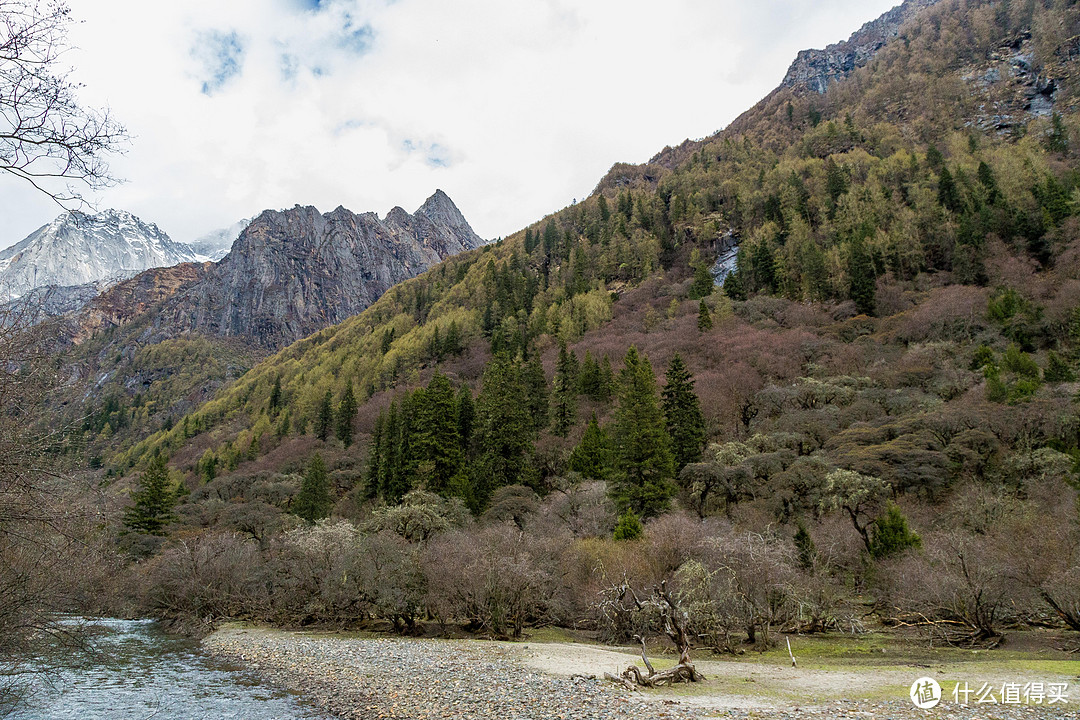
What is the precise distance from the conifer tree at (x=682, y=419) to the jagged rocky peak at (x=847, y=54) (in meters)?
143

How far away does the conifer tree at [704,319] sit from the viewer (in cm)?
7275

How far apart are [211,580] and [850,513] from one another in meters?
40.6

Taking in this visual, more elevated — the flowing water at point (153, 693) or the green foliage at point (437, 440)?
the green foliage at point (437, 440)

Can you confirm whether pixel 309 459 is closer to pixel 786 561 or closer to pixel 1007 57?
pixel 786 561

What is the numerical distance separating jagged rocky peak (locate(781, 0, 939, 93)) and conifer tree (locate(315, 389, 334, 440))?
152 meters

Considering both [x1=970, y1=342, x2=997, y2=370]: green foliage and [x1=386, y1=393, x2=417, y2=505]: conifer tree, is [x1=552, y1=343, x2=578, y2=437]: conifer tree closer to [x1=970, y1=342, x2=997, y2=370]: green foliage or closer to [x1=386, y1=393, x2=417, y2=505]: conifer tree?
[x1=386, y1=393, x2=417, y2=505]: conifer tree

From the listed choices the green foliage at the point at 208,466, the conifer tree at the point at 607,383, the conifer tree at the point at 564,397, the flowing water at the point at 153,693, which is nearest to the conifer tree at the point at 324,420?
the green foliage at the point at 208,466

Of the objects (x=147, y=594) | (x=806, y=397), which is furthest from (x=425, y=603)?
(x=806, y=397)

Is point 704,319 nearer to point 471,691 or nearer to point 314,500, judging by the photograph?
point 314,500

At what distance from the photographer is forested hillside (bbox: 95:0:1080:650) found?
1024 inches

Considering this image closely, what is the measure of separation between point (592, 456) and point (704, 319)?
3651 centimetres

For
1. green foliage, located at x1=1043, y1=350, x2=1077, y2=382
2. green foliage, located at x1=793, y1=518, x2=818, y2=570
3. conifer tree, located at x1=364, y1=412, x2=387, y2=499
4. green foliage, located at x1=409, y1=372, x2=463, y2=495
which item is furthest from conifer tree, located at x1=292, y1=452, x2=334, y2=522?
green foliage, located at x1=1043, y1=350, x2=1077, y2=382

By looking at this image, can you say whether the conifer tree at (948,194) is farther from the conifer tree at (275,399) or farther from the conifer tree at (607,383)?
the conifer tree at (275,399)

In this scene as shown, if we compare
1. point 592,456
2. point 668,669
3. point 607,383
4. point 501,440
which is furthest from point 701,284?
point 668,669
